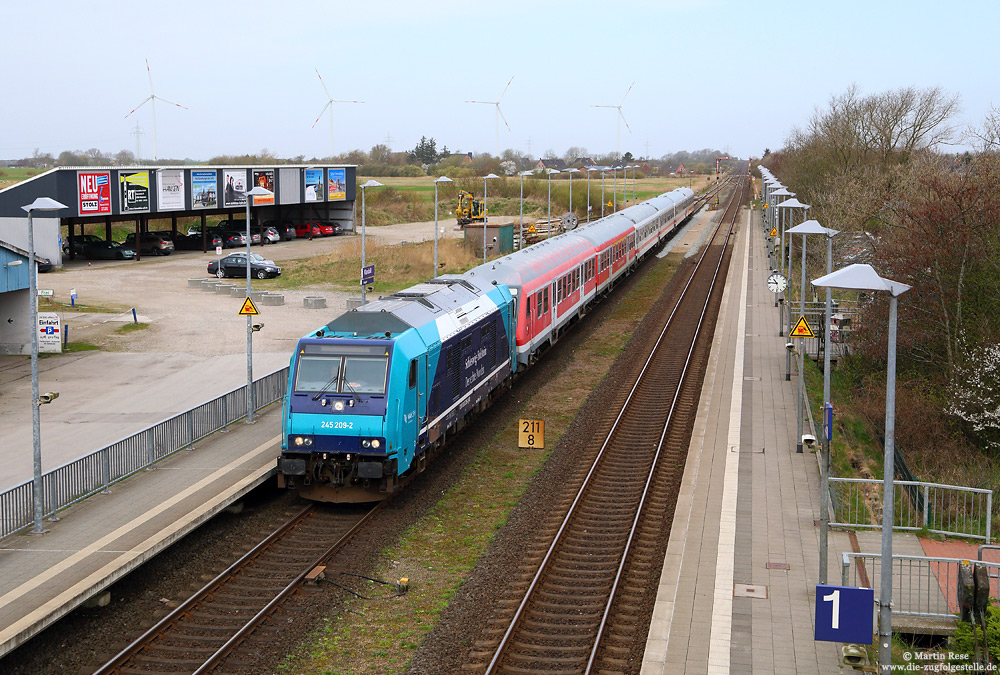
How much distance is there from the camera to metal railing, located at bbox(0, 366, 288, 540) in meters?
15.5

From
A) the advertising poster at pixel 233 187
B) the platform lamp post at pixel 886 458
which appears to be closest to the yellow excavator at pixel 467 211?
the advertising poster at pixel 233 187

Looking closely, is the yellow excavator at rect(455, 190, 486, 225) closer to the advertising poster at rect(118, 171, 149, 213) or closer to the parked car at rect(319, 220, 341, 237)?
the parked car at rect(319, 220, 341, 237)

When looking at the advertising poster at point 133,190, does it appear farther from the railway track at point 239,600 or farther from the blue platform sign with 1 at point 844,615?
the blue platform sign with 1 at point 844,615

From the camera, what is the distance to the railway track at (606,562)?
495 inches

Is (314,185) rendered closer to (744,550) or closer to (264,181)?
(264,181)

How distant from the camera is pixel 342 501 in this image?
1775 centimetres

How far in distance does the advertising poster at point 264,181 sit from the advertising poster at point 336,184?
248 inches

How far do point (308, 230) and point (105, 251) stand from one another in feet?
58.6

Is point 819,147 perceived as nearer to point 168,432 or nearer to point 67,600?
point 168,432

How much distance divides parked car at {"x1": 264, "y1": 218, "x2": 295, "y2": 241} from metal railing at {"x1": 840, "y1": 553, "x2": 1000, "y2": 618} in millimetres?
65686

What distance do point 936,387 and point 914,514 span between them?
374 inches

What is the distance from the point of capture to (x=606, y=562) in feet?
51.8

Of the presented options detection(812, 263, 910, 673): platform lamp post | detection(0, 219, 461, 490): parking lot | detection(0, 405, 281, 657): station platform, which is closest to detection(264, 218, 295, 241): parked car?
detection(0, 219, 461, 490): parking lot

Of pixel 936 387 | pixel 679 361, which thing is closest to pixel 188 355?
pixel 679 361
